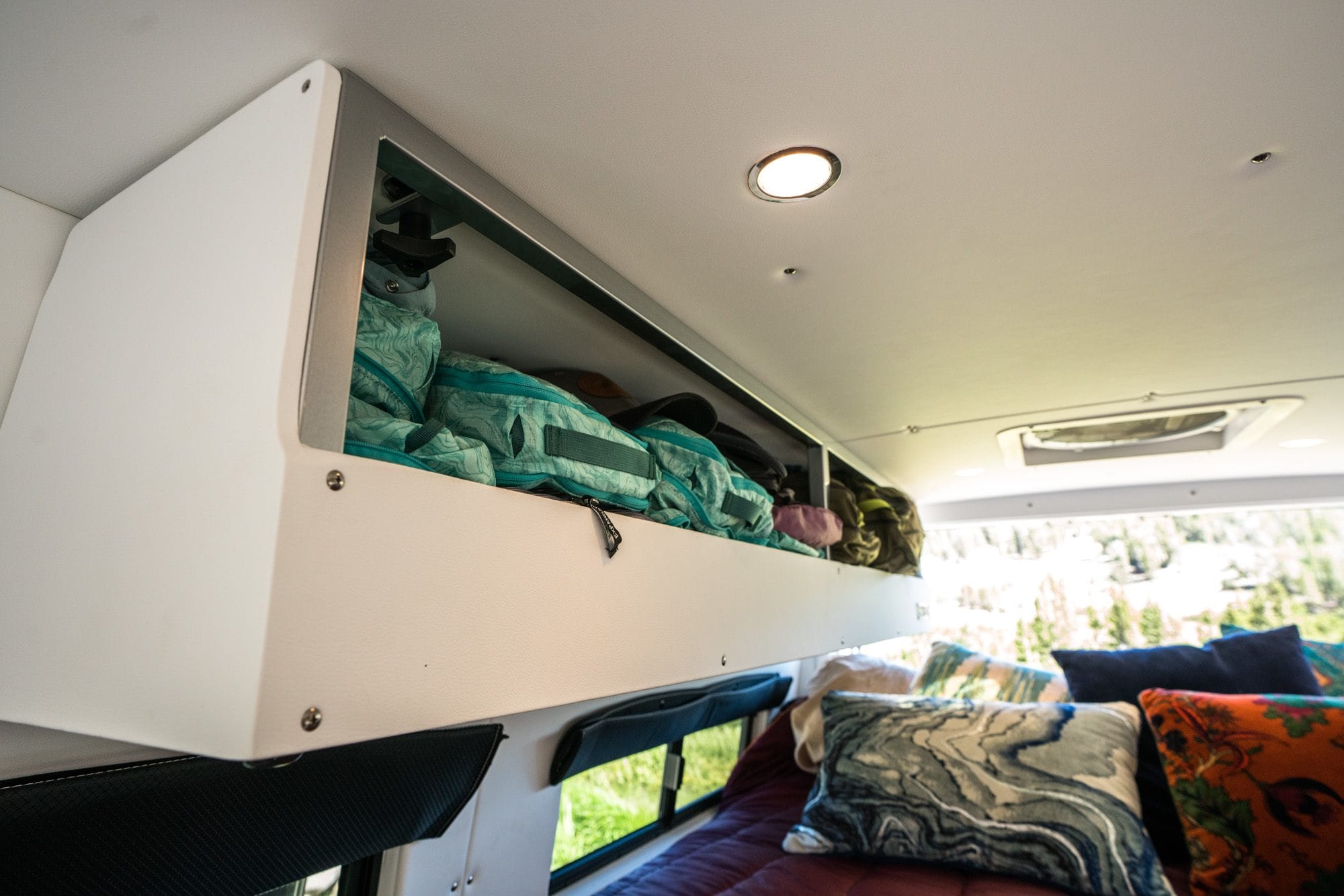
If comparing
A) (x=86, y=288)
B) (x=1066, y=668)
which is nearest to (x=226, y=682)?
(x=86, y=288)

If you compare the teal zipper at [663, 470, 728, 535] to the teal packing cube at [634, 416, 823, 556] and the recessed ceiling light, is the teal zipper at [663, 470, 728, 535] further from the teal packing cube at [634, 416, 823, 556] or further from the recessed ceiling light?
the recessed ceiling light

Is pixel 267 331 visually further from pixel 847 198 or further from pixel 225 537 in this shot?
pixel 847 198

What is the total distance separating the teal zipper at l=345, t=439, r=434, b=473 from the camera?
0.70 metres

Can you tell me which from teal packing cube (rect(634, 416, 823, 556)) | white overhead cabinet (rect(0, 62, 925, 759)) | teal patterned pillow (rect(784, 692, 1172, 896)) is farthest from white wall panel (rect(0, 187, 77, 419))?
teal patterned pillow (rect(784, 692, 1172, 896))

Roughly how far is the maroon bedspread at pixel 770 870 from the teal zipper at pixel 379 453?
1.15m

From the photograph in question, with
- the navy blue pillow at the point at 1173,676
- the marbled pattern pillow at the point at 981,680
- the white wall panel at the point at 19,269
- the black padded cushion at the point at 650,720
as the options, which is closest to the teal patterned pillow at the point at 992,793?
the navy blue pillow at the point at 1173,676

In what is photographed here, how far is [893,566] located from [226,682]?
7.32ft

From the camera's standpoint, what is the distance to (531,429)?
0.89 meters

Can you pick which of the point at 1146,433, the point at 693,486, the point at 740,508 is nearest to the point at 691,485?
the point at 693,486

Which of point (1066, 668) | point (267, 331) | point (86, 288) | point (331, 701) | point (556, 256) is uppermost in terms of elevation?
point (556, 256)

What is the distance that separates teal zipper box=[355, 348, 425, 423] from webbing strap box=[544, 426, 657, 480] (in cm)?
17

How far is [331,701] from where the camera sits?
1.82ft

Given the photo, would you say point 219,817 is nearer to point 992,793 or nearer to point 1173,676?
point 992,793

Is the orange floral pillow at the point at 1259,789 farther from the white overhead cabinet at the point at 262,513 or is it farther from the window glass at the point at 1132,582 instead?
the window glass at the point at 1132,582
